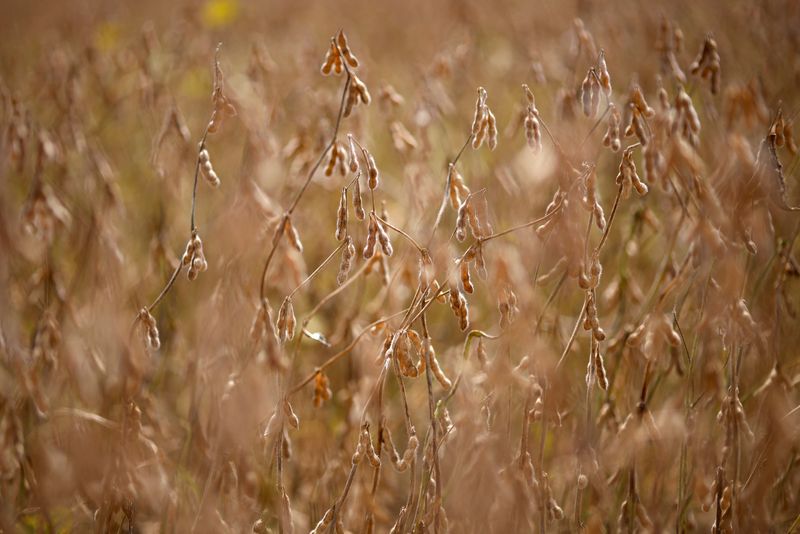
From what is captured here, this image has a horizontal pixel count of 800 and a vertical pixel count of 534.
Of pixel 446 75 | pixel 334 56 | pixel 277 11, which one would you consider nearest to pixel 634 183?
pixel 334 56

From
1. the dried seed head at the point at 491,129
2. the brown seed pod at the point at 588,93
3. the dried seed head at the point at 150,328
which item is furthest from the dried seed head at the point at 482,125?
the dried seed head at the point at 150,328

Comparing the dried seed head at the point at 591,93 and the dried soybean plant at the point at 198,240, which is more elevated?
the dried seed head at the point at 591,93

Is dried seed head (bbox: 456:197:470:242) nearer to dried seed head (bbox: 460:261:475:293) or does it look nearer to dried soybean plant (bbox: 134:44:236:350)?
dried seed head (bbox: 460:261:475:293)

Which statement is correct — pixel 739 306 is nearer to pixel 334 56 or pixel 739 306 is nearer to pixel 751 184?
pixel 751 184

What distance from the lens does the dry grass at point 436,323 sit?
0.94 meters

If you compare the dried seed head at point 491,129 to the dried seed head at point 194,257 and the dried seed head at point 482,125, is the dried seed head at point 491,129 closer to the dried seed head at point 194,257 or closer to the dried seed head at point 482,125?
the dried seed head at point 482,125

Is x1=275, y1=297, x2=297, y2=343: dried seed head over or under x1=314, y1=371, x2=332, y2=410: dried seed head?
over

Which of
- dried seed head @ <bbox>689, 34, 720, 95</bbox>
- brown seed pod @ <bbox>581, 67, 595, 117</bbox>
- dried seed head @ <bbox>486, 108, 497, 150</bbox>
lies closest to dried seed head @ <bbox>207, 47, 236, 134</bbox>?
dried seed head @ <bbox>486, 108, 497, 150</bbox>

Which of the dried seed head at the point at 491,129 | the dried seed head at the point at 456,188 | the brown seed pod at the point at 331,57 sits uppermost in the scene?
the brown seed pod at the point at 331,57

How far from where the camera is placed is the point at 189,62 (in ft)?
7.14

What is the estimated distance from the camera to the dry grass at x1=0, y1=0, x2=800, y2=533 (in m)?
0.94

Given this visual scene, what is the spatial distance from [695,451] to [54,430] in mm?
1044

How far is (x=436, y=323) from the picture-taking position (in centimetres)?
201

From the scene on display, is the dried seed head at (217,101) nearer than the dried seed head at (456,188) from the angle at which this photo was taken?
Yes
